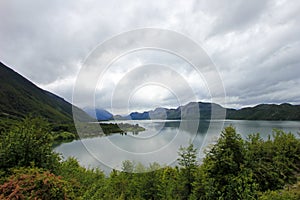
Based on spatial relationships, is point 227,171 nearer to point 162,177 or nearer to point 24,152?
point 162,177

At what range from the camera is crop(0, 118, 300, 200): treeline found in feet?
28.7

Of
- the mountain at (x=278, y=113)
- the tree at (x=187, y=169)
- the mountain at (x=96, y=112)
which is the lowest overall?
the tree at (x=187, y=169)

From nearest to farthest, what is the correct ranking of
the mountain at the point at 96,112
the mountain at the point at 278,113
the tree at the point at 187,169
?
1. the mountain at the point at 96,112
2. the tree at the point at 187,169
3. the mountain at the point at 278,113

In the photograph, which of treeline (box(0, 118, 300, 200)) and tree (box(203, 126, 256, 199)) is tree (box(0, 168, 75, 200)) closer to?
treeline (box(0, 118, 300, 200))

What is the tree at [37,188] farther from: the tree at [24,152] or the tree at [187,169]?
the tree at [187,169]

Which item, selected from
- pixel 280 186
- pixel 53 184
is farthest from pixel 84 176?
pixel 280 186

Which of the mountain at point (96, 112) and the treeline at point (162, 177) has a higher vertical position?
the mountain at point (96, 112)

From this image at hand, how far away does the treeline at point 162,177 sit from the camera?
8.74 m

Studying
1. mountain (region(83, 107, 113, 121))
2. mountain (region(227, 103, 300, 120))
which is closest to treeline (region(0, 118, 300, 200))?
mountain (region(83, 107, 113, 121))

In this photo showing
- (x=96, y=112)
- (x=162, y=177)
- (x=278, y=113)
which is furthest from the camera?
(x=278, y=113)

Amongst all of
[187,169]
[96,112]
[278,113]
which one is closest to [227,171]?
[187,169]

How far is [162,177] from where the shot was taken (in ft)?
55.1

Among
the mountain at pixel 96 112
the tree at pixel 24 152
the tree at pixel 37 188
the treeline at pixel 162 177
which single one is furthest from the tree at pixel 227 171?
the tree at pixel 24 152

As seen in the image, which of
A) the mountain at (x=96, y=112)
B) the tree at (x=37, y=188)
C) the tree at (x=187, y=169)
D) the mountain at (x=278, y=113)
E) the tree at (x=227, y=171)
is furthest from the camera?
the mountain at (x=278, y=113)
